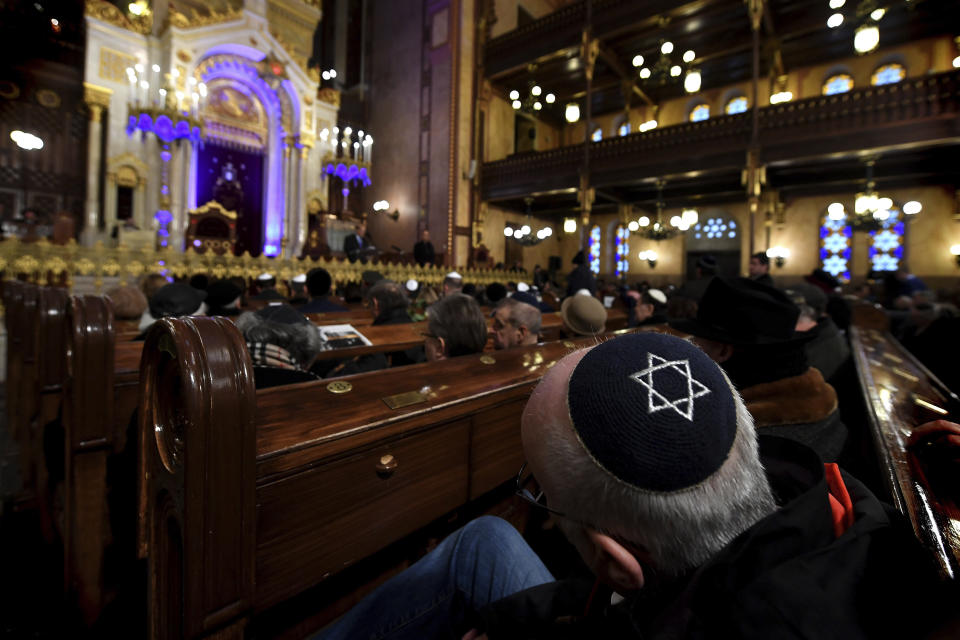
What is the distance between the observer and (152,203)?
1096 cm

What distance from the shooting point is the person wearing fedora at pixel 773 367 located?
5.22ft

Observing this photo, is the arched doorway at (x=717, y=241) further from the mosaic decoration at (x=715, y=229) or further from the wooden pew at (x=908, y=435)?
the wooden pew at (x=908, y=435)

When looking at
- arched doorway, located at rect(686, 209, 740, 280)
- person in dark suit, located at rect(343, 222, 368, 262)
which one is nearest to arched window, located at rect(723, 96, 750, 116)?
arched doorway, located at rect(686, 209, 740, 280)

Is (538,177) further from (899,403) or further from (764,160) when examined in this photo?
(899,403)

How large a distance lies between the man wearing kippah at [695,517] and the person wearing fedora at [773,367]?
3.42 ft

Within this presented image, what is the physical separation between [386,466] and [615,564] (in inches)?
31.4

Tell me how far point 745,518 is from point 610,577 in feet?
0.66

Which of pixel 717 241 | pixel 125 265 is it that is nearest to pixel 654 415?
pixel 125 265

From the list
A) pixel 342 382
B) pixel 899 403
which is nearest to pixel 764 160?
pixel 899 403

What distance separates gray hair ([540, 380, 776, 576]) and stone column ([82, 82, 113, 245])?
13426mm

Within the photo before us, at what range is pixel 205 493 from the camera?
87cm

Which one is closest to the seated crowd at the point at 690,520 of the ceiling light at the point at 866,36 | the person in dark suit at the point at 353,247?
the ceiling light at the point at 866,36

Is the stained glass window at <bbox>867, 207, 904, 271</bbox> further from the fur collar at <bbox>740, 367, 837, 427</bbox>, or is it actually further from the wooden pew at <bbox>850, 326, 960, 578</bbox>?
the fur collar at <bbox>740, 367, 837, 427</bbox>

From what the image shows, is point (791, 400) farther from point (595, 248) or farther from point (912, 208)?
point (595, 248)
